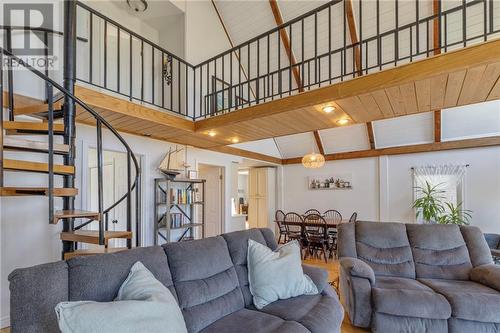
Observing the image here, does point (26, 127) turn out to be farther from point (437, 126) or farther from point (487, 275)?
point (437, 126)

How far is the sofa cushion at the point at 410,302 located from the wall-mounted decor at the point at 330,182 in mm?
4278

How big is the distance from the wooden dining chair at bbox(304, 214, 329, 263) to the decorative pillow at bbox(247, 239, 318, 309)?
306cm

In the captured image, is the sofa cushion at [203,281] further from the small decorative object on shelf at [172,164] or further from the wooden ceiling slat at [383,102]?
the small decorative object on shelf at [172,164]

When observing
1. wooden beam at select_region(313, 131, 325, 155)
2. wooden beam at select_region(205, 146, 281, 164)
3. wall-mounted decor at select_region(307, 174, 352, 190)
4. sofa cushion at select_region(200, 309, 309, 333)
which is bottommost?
sofa cushion at select_region(200, 309, 309, 333)

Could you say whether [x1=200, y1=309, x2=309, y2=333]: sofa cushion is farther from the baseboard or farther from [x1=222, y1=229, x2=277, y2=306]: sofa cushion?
the baseboard

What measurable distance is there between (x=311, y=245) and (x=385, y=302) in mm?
3282

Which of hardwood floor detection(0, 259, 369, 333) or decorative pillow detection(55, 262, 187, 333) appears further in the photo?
hardwood floor detection(0, 259, 369, 333)

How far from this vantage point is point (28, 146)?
2301mm

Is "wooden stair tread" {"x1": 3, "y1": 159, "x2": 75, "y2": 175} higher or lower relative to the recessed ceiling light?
lower

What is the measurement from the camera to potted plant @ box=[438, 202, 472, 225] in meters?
5.01

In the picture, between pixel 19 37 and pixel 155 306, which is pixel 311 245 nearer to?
pixel 155 306

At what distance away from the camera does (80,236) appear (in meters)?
2.35

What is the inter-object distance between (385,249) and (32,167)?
11.5 feet

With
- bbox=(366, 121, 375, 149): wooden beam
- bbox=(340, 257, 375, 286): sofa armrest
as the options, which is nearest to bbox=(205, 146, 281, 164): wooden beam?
bbox=(366, 121, 375, 149): wooden beam
